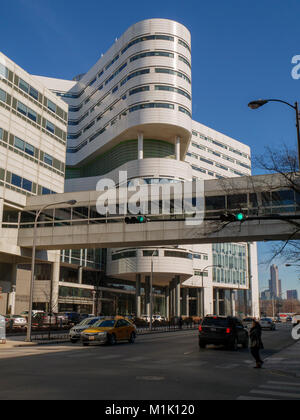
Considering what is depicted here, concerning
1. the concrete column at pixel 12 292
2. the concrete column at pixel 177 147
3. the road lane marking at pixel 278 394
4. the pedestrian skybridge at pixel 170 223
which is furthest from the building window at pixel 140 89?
the road lane marking at pixel 278 394

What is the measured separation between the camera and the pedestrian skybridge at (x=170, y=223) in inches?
1362

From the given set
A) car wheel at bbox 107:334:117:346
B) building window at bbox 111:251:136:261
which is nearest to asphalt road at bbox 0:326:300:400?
car wheel at bbox 107:334:117:346

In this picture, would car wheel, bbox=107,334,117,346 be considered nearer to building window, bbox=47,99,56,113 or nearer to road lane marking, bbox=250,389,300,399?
road lane marking, bbox=250,389,300,399

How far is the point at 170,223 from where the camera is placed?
3703 centimetres

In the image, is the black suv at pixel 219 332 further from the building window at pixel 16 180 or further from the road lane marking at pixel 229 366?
the building window at pixel 16 180

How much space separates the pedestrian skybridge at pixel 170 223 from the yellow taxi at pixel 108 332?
9.85 metres

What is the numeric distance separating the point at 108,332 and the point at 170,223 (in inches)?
577

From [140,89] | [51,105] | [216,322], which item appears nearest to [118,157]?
[140,89]

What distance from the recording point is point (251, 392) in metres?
10.0

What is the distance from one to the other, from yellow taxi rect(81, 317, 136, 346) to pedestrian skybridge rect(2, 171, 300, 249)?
985 cm

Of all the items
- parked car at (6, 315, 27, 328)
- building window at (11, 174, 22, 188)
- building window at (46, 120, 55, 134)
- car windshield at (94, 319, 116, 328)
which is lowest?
parked car at (6, 315, 27, 328)

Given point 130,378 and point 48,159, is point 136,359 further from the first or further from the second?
point 48,159

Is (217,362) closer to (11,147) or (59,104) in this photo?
(11,147)

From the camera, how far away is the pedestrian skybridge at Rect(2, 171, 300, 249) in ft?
113
